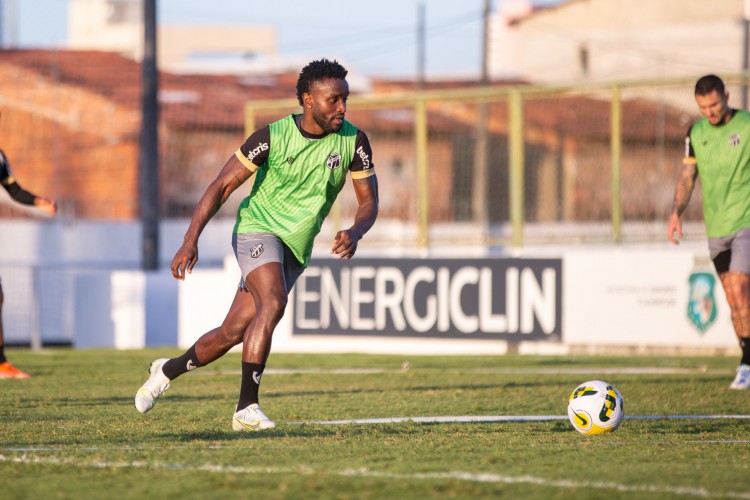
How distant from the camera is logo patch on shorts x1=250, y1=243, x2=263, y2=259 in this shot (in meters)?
7.73

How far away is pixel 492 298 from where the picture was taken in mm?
16625

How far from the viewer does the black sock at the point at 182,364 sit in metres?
7.96

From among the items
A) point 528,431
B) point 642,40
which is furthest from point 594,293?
point 642,40

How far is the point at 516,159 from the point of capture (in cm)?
1755

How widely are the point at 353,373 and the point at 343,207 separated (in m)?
7.72

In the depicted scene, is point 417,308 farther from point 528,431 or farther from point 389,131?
point 528,431

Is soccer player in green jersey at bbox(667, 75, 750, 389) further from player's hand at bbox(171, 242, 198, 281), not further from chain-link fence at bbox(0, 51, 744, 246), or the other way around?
chain-link fence at bbox(0, 51, 744, 246)

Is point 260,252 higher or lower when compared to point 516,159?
lower

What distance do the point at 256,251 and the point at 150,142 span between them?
14480 mm

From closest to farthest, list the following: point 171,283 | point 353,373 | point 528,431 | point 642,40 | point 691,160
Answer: point 528,431 → point 691,160 → point 353,373 → point 171,283 → point 642,40

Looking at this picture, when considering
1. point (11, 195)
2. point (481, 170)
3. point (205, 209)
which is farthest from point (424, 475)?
point (481, 170)

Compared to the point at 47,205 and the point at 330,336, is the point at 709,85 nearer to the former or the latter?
the point at 47,205

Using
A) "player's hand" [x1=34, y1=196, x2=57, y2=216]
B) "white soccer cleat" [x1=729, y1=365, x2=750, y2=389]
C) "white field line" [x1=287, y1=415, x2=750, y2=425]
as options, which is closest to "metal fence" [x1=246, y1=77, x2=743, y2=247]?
"white soccer cleat" [x1=729, y1=365, x2=750, y2=389]

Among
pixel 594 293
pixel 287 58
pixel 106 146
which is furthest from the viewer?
pixel 287 58
